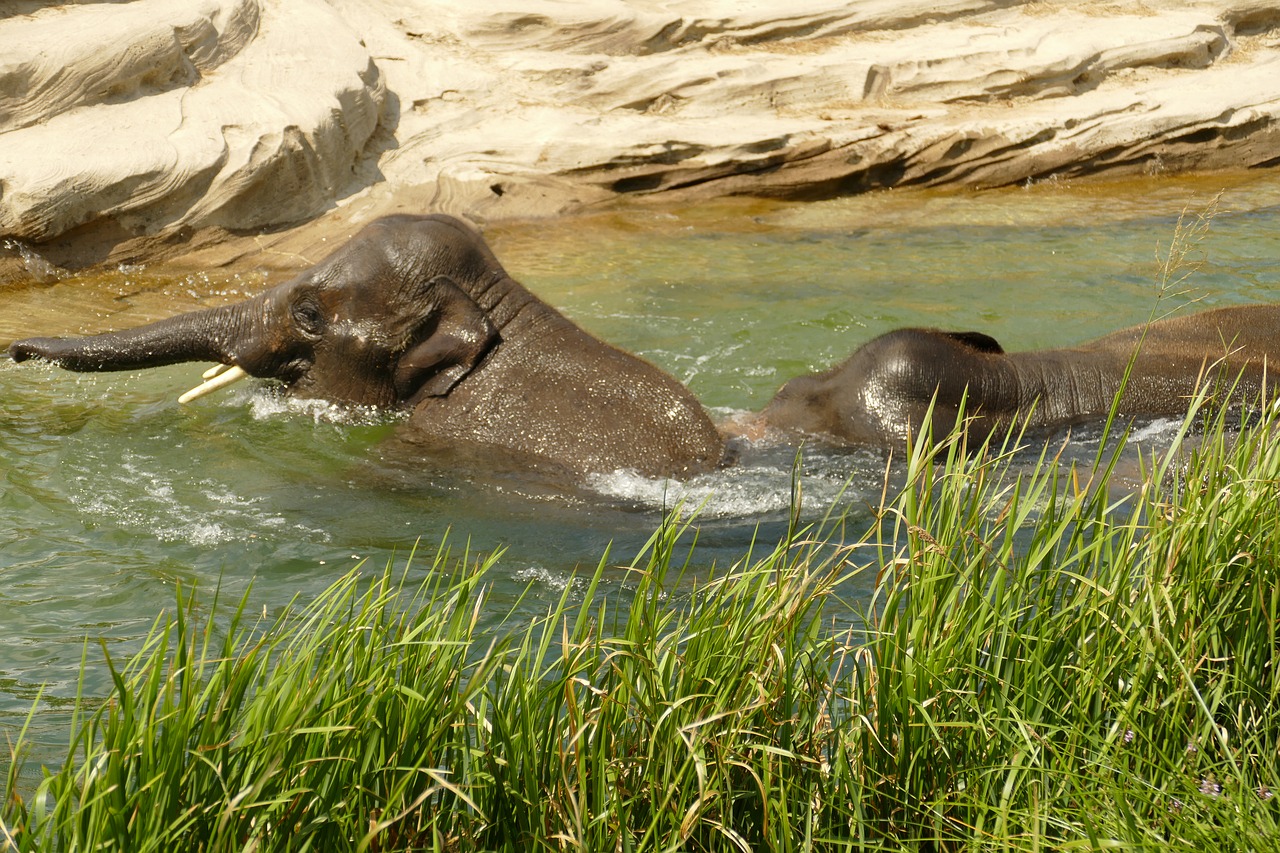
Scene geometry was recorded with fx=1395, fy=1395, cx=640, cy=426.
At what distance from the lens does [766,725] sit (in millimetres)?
2975

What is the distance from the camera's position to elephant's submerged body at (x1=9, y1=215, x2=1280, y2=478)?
6172 mm

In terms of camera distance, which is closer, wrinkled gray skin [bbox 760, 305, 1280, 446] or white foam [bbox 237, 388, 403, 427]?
wrinkled gray skin [bbox 760, 305, 1280, 446]

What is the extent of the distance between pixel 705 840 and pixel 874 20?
44.8 ft

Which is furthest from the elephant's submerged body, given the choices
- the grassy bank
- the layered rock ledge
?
the layered rock ledge

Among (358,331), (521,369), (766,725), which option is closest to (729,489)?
(521,369)

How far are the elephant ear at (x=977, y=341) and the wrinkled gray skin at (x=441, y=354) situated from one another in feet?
4.09

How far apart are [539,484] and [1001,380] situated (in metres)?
2.16

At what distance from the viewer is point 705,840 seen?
292 centimetres

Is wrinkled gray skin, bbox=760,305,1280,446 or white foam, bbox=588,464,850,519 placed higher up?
wrinkled gray skin, bbox=760,305,1280,446

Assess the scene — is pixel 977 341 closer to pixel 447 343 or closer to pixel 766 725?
pixel 447 343

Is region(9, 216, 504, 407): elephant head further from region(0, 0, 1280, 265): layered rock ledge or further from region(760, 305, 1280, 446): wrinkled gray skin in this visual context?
region(0, 0, 1280, 265): layered rock ledge

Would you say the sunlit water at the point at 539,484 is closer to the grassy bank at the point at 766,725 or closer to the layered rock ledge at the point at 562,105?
the grassy bank at the point at 766,725

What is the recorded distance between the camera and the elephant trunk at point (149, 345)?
21.0 feet

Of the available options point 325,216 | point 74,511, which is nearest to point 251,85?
point 325,216
